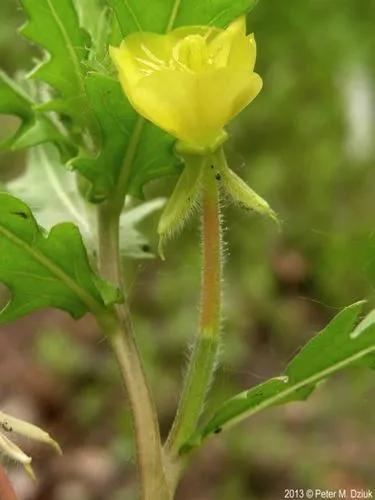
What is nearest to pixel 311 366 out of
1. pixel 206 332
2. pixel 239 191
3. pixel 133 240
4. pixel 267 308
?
pixel 206 332

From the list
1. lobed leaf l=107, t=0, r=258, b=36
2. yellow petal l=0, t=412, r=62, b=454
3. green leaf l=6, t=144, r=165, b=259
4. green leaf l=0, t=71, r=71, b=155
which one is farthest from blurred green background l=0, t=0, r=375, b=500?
yellow petal l=0, t=412, r=62, b=454

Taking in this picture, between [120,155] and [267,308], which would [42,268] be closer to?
[120,155]

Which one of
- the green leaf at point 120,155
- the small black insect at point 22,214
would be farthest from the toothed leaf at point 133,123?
the small black insect at point 22,214

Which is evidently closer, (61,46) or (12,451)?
(12,451)

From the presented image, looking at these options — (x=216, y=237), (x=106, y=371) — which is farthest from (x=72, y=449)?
(x=216, y=237)

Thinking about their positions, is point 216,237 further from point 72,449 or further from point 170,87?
point 72,449

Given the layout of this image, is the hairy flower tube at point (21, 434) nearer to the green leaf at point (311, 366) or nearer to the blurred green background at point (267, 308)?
the green leaf at point (311, 366)
